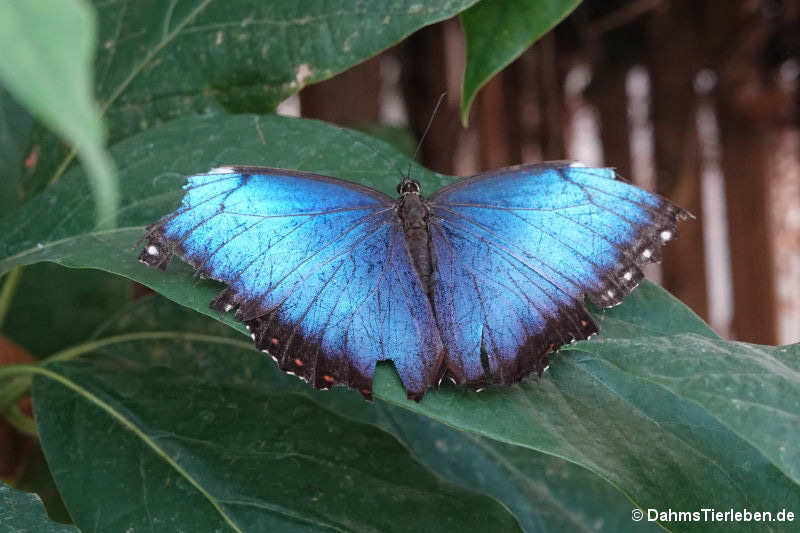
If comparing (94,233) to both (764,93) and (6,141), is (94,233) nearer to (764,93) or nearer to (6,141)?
(6,141)

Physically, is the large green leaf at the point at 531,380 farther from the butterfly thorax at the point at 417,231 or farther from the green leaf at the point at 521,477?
the green leaf at the point at 521,477

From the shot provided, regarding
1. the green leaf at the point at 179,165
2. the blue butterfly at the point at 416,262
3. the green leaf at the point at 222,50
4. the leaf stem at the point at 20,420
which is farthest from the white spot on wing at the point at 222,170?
the leaf stem at the point at 20,420

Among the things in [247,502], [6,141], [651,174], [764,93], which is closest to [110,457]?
[247,502]

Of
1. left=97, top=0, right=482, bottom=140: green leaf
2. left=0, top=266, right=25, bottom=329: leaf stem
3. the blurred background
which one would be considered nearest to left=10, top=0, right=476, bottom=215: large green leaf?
left=97, top=0, right=482, bottom=140: green leaf

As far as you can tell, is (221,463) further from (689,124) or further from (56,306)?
(689,124)

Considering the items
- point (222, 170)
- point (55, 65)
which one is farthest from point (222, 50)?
point (55, 65)

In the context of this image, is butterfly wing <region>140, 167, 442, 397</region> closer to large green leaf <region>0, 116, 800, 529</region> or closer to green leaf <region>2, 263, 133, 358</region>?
large green leaf <region>0, 116, 800, 529</region>
